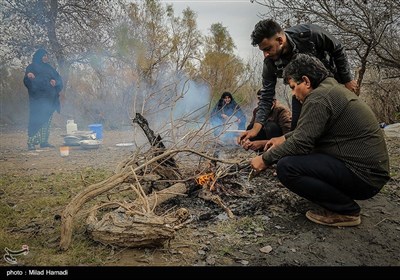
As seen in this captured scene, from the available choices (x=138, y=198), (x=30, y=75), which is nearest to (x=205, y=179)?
(x=138, y=198)

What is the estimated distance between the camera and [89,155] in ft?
20.2

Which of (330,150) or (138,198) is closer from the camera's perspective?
(330,150)

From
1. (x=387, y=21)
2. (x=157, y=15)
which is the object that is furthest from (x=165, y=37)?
(x=387, y=21)

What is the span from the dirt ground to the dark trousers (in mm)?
237

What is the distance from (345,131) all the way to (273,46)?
110 cm

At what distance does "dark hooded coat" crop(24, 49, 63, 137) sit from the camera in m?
6.39

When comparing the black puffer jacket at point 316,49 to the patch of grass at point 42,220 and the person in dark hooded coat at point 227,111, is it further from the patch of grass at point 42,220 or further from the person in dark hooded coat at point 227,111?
the person in dark hooded coat at point 227,111

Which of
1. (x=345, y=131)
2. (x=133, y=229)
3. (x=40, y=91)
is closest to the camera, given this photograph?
(x=133, y=229)

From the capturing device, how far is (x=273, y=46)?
9.32ft

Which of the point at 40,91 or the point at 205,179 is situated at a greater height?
the point at 40,91

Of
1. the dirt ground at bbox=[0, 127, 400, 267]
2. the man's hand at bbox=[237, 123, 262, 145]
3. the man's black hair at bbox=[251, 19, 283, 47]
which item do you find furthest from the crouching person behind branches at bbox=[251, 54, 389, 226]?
the man's hand at bbox=[237, 123, 262, 145]

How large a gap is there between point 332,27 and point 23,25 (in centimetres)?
834

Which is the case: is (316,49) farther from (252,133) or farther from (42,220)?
(42,220)

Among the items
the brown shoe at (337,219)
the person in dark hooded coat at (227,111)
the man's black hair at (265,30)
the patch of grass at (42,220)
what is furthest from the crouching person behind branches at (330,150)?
the person in dark hooded coat at (227,111)
